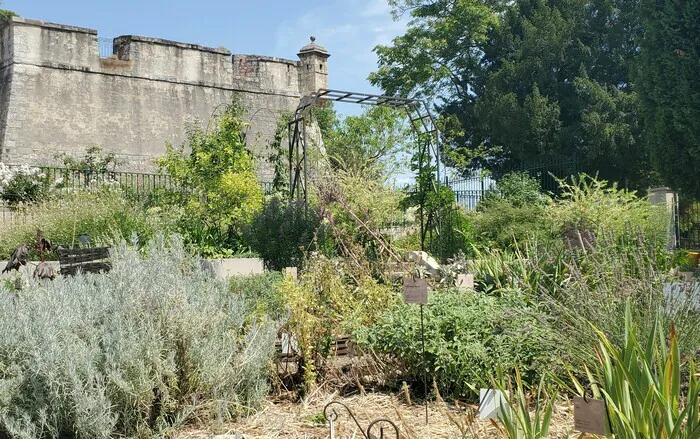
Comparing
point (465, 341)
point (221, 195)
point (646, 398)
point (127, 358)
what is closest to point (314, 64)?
point (221, 195)

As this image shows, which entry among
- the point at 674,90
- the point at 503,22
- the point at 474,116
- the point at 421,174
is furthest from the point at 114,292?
the point at 503,22

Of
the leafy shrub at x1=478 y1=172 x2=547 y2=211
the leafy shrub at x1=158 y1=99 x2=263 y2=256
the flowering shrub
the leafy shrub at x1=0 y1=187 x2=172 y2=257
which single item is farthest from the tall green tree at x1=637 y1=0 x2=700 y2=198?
the flowering shrub

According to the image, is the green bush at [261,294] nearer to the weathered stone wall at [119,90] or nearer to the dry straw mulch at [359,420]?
the dry straw mulch at [359,420]

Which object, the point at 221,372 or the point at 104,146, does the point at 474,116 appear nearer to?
the point at 104,146

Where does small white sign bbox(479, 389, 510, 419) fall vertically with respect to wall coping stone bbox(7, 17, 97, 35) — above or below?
below

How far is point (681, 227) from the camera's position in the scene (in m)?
15.3

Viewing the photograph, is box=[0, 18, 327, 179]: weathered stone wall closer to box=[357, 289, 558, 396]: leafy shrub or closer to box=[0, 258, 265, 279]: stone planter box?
box=[0, 258, 265, 279]: stone planter box

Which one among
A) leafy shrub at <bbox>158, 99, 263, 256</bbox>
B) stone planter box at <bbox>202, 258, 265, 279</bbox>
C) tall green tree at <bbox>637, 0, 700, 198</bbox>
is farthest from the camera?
tall green tree at <bbox>637, 0, 700, 198</bbox>

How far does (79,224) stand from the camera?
29.2 ft

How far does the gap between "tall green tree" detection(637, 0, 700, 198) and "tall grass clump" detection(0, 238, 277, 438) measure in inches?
427

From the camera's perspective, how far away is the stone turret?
1962 centimetres

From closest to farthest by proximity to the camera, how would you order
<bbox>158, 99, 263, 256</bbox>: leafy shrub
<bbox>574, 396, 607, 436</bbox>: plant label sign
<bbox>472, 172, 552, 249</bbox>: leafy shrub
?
<bbox>574, 396, 607, 436</bbox>: plant label sign
<bbox>158, 99, 263, 256</bbox>: leafy shrub
<bbox>472, 172, 552, 249</bbox>: leafy shrub

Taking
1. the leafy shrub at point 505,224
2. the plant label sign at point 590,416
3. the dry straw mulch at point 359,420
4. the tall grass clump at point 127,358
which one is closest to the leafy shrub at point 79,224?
the leafy shrub at point 505,224

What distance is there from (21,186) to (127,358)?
1066 cm
